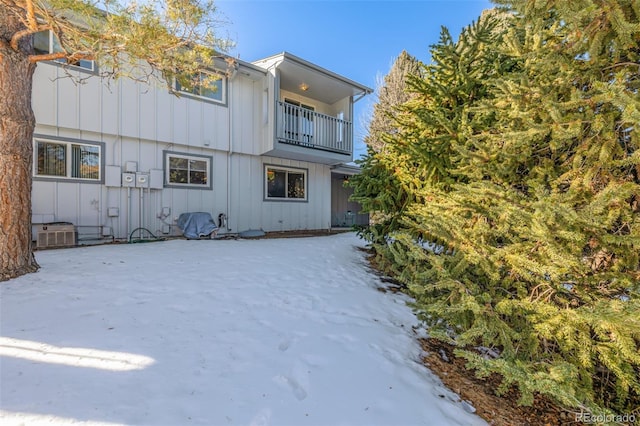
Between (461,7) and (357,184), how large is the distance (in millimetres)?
5892

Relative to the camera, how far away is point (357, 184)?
5422 millimetres

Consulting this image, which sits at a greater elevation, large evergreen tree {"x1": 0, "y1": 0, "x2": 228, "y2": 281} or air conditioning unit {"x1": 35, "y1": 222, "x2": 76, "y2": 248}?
large evergreen tree {"x1": 0, "y1": 0, "x2": 228, "y2": 281}

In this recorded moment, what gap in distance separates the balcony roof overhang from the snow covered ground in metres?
6.94

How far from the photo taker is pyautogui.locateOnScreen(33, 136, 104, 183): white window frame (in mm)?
6375

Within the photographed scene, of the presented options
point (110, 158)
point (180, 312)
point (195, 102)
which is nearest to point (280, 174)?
point (195, 102)

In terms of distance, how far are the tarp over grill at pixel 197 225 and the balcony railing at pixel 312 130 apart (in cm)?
326

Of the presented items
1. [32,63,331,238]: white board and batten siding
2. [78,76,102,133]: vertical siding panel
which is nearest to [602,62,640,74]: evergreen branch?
[32,63,331,238]: white board and batten siding

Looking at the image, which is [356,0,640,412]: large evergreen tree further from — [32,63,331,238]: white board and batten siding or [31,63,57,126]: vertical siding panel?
[31,63,57,126]: vertical siding panel

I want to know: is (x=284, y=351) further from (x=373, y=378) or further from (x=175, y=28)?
(x=175, y=28)

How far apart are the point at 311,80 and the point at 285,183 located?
3.61 m

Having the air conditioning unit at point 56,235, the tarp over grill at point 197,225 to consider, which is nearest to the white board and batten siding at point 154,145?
the tarp over grill at point 197,225

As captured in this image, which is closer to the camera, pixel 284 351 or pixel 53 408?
pixel 53 408

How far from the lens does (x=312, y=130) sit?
387 inches

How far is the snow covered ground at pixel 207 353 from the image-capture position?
5.65ft
